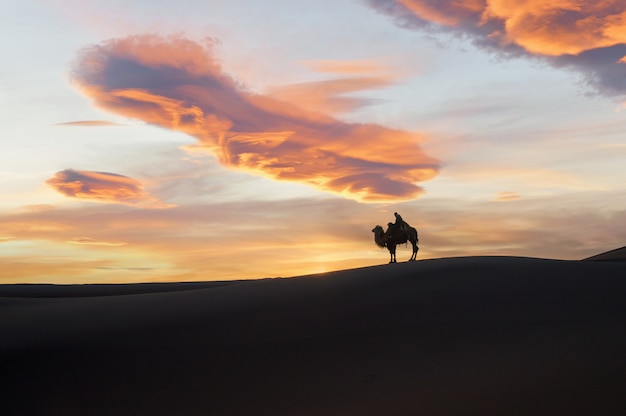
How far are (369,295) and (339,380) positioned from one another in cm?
515

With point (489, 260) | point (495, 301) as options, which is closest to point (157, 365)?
point (495, 301)

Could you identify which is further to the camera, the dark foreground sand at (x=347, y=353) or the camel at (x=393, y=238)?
the camel at (x=393, y=238)

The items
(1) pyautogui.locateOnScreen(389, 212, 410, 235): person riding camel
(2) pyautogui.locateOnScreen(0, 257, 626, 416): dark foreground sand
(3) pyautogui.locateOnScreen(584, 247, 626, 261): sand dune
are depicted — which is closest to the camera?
(2) pyautogui.locateOnScreen(0, 257, 626, 416): dark foreground sand

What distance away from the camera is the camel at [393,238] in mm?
22297

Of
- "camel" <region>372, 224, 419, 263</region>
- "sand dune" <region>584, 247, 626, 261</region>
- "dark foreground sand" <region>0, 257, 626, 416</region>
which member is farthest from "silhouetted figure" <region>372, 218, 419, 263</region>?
"sand dune" <region>584, 247, 626, 261</region>

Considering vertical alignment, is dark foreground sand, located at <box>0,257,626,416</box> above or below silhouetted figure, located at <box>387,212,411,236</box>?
below

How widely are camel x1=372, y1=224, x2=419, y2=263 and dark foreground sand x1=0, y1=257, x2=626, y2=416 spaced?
7.33 metres

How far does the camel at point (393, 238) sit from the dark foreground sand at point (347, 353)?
733 centimetres

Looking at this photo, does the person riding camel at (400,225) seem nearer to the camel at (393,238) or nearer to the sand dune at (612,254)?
the camel at (393,238)

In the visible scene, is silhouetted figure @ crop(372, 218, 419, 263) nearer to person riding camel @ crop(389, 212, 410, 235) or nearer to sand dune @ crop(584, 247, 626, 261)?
person riding camel @ crop(389, 212, 410, 235)

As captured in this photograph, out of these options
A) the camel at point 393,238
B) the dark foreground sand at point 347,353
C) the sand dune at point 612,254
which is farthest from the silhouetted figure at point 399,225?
the sand dune at point 612,254

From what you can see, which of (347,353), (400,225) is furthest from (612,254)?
(347,353)

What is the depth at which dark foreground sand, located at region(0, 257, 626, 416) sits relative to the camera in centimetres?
802

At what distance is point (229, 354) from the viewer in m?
10.4
